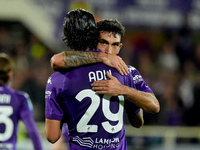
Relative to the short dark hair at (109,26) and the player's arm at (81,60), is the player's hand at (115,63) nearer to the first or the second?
the player's arm at (81,60)

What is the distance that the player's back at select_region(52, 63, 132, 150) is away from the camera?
2.98 metres

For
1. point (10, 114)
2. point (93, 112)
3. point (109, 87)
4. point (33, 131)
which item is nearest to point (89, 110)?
point (93, 112)

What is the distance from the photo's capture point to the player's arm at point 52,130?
297cm

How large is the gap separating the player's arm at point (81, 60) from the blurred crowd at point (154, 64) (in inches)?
225

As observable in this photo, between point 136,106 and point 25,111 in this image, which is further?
point 25,111

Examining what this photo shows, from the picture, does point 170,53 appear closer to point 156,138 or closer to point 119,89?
point 156,138

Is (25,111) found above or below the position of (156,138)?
above

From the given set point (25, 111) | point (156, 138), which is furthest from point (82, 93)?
point (156, 138)

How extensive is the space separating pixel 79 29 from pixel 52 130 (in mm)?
730

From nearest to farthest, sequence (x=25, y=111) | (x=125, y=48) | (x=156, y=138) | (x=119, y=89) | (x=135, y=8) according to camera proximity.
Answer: (x=119, y=89)
(x=25, y=111)
(x=156, y=138)
(x=135, y=8)
(x=125, y=48)

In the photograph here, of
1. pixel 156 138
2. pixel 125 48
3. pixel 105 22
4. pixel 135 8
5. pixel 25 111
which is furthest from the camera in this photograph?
pixel 125 48

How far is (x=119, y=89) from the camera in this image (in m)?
2.93

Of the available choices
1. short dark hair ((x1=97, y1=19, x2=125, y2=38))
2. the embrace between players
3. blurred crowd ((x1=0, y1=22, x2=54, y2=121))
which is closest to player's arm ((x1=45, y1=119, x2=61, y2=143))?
the embrace between players

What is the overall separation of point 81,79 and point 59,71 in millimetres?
178
